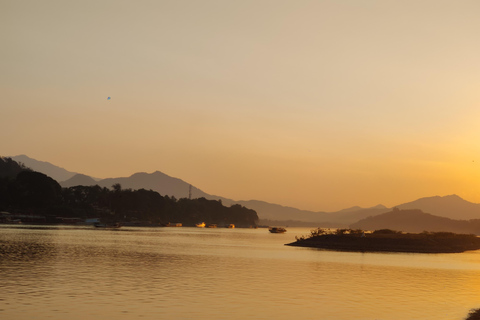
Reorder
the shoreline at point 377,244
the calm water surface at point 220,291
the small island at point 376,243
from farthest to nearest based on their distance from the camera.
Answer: the small island at point 376,243
the shoreline at point 377,244
the calm water surface at point 220,291

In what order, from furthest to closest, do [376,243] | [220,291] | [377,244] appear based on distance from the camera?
[376,243] < [377,244] < [220,291]

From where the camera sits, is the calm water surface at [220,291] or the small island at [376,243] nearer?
the calm water surface at [220,291]

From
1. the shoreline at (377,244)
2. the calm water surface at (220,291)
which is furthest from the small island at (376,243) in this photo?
the calm water surface at (220,291)

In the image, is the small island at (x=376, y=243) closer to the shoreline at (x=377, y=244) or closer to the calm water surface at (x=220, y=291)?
the shoreline at (x=377, y=244)

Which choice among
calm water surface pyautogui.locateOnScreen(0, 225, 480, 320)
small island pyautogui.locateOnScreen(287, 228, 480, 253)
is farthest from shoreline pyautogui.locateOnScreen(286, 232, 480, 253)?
calm water surface pyautogui.locateOnScreen(0, 225, 480, 320)

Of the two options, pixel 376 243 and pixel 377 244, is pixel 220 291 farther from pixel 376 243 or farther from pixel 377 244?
pixel 376 243

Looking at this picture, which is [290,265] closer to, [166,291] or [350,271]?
[350,271]

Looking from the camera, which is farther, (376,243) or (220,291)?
(376,243)

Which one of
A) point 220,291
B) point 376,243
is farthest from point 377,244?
point 220,291

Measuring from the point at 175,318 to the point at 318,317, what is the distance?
9.89 meters

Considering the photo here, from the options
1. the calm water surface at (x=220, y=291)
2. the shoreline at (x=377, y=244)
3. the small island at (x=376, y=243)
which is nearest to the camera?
the calm water surface at (x=220, y=291)

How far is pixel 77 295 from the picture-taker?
141ft

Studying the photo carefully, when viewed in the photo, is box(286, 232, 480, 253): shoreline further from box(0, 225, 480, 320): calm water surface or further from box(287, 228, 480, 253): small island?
box(0, 225, 480, 320): calm water surface

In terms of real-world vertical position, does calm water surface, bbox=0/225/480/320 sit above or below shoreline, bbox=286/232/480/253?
below
